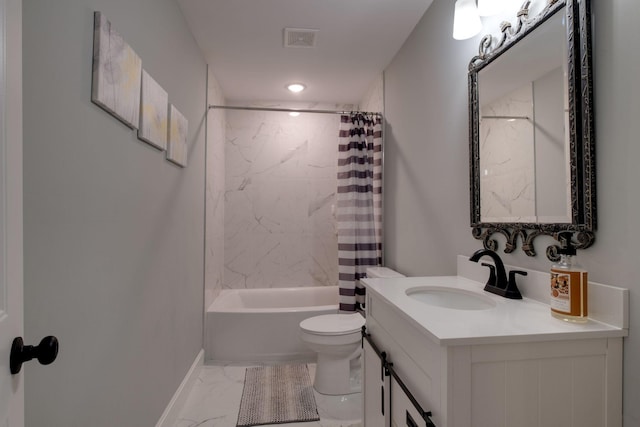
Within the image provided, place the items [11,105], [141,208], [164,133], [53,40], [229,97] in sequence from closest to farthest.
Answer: [11,105], [53,40], [141,208], [164,133], [229,97]

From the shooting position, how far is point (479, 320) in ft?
2.94

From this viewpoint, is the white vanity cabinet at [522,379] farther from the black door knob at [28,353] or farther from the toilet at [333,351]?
the toilet at [333,351]

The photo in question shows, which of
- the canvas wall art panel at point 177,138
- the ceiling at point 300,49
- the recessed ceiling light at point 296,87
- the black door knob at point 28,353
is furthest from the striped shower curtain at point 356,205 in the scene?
the black door knob at point 28,353

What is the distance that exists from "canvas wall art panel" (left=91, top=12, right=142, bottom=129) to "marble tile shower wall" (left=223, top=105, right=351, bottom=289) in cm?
209

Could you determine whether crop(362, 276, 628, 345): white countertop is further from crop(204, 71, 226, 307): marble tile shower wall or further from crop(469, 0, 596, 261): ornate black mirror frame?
crop(204, 71, 226, 307): marble tile shower wall

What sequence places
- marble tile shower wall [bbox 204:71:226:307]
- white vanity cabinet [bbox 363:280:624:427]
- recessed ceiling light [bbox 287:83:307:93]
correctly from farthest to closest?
recessed ceiling light [bbox 287:83:307:93]
marble tile shower wall [bbox 204:71:226:307]
white vanity cabinet [bbox 363:280:624:427]

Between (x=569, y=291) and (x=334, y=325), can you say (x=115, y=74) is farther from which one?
(x=334, y=325)

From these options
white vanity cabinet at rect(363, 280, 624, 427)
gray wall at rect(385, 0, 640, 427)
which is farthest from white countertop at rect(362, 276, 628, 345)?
gray wall at rect(385, 0, 640, 427)

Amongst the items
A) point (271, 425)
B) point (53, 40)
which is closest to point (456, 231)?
point (271, 425)

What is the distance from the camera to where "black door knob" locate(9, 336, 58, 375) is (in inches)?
23.5

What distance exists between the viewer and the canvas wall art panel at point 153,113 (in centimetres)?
138

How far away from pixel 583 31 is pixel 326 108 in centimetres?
280

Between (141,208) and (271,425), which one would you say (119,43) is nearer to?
(141,208)

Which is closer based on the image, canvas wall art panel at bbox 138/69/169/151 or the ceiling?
canvas wall art panel at bbox 138/69/169/151
